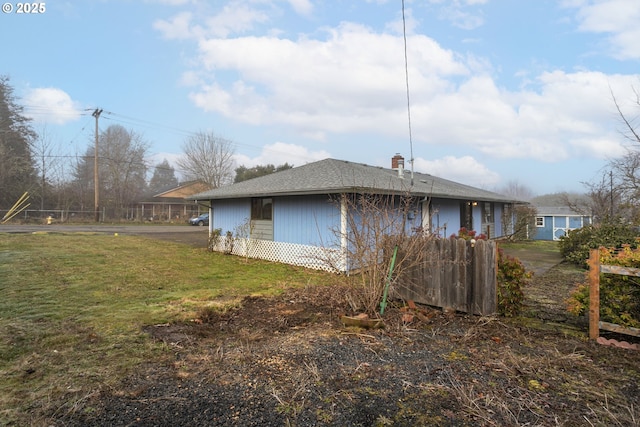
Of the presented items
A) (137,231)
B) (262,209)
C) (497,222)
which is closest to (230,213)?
(262,209)

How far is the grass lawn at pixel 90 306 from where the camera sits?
300 centimetres

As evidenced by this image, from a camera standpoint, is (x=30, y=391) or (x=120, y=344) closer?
(x=30, y=391)

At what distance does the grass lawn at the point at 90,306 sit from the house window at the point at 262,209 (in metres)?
1.63

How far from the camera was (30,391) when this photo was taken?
2.84 meters

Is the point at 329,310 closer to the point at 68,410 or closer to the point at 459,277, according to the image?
the point at 459,277

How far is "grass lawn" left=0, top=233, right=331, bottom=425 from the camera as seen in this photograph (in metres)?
3.00

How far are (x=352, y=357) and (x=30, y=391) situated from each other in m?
2.90

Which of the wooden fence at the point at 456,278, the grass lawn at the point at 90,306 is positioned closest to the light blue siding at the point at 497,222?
the grass lawn at the point at 90,306

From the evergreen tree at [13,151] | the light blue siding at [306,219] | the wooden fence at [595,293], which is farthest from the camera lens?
the evergreen tree at [13,151]

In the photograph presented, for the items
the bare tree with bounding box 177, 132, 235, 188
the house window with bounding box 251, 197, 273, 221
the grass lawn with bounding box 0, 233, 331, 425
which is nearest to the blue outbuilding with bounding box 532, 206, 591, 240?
the house window with bounding box 251, 197, 273, 221

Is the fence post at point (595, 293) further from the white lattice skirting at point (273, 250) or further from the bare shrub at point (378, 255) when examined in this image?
the white lattice skirting at point (273, 250)

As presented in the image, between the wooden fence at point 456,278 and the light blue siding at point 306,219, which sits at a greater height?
the light blue siding at point 306,219

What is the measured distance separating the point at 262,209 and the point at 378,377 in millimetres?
9421

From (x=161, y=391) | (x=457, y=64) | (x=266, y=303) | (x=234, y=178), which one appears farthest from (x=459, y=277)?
(x=234, y=178)
